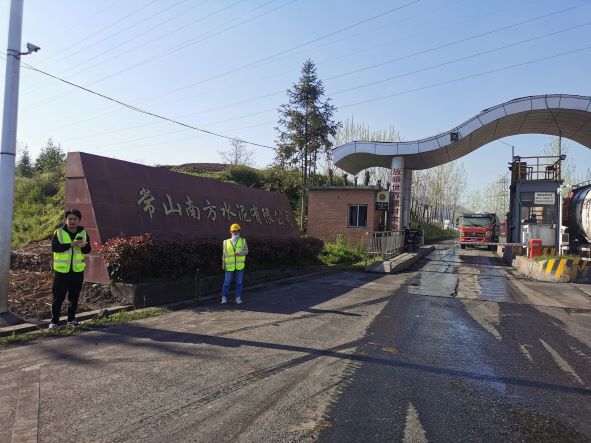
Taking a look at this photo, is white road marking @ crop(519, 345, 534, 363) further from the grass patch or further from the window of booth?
the window of booth

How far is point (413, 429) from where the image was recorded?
3705 mm

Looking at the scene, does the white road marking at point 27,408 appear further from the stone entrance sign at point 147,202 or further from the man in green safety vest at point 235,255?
the man in green safety vest at point 235,255

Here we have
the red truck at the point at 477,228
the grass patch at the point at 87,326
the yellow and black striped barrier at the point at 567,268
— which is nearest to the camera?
the grass patch at the point at 87,326

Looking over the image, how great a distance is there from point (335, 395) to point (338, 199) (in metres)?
20.3

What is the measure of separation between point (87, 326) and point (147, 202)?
4.46 m

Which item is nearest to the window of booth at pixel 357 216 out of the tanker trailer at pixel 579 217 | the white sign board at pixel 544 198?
the white sign board at pixel 544 198

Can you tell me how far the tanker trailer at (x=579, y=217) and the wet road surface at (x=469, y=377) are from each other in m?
9.28

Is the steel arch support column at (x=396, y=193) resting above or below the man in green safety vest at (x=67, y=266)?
above

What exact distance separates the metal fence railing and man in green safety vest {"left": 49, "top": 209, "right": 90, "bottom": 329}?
11882mm

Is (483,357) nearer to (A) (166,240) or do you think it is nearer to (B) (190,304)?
(B) (190,304)

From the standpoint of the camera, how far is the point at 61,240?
22.6 ft

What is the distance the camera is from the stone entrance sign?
30.8ft

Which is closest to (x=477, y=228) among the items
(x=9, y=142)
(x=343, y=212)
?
(x=343, y=212)

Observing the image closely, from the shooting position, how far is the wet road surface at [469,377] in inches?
149
